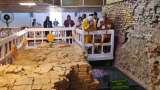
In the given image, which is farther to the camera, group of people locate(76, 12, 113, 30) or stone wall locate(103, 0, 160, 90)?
group of people locate(76, 12, 113, 30)

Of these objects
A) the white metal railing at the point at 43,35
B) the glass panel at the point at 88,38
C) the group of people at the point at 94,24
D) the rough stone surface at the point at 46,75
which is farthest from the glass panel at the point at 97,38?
the rough stone surface at the point at 46,75

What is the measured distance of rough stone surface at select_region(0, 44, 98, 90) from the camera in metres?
4.63

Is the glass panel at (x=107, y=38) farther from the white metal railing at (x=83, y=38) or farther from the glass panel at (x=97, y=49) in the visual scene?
the glass panel at (x=97, y=49)

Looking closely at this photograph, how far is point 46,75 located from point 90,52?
6587 mm

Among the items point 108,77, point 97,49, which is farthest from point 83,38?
point 108,77

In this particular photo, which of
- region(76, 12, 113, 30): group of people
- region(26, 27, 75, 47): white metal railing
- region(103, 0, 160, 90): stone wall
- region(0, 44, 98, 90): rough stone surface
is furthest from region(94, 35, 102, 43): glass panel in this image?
region(0, 44, 98, 90): rough stone surface

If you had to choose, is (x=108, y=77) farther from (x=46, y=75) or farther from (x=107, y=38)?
(x=46, y=75)

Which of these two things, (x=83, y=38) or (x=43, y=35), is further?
(x=43, y=35)

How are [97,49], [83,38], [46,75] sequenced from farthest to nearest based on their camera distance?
1. [97,49]
2. [83,38]
3. [46,75]

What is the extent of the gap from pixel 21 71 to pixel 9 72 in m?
0.23

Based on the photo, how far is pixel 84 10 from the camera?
17.6 metres

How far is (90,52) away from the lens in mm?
11797

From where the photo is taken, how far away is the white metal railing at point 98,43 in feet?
38.1

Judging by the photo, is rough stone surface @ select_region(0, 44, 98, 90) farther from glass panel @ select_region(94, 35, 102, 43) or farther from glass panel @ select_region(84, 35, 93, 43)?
glass panel @ select_region(94, 35, 102, 43)
